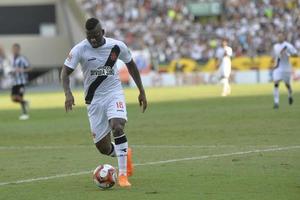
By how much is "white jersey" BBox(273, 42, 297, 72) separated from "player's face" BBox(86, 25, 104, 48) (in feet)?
62.2

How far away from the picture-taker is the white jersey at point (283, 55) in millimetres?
31734

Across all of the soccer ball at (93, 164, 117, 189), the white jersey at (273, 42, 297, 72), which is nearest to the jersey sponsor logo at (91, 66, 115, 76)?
the soccer ball at (93, 164, 117, 189)

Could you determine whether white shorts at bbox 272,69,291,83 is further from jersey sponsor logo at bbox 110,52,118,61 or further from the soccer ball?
the soccer ball

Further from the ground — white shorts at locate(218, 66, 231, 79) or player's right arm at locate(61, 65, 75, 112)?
player's right arm at locate(61, 65, 75, 112)

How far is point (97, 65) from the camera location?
13.7 metres

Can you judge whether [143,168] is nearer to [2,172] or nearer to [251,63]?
[2,172]

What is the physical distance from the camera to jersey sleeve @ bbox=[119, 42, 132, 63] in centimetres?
1385

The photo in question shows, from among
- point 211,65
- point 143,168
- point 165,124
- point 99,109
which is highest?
point 99,109

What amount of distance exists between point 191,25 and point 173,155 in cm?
4624

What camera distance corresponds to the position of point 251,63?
5844cm

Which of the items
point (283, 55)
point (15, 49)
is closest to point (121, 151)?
point (15, 49)

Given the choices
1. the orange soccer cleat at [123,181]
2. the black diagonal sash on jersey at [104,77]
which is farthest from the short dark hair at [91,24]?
the orange soccer cleat at [123,181]

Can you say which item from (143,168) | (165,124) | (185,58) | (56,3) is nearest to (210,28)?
(185,58)

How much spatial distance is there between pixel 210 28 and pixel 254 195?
2040 inches
